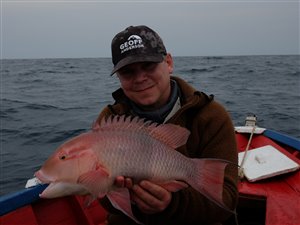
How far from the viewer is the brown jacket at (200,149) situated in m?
2.62

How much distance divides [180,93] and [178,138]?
831 millimetres

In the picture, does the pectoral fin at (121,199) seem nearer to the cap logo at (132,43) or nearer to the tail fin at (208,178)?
the tail fin at (208,178)

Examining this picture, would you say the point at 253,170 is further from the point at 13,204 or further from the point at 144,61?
the point at 13,204

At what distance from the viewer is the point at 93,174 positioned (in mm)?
1979

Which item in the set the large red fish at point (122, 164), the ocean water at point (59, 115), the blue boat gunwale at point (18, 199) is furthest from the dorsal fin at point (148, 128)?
the ocean water at point (59, 115)

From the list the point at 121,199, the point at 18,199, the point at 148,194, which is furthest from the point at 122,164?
the point at 18,199

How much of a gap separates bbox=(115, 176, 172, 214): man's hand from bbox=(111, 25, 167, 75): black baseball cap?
0.94 m

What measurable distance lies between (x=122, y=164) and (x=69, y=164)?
11.8 inches

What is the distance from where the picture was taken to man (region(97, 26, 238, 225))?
2.64 metres

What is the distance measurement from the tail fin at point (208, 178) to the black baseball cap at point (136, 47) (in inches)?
35.2

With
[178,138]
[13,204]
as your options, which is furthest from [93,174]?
[13,204]

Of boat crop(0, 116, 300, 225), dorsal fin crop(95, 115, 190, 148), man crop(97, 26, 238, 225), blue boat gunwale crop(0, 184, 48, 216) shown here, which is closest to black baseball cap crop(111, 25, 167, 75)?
man crop(97, 26, 238, 225)

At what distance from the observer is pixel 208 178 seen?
2.29 meters

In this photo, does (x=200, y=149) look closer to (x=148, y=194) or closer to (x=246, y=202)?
(x=148, y=194)
